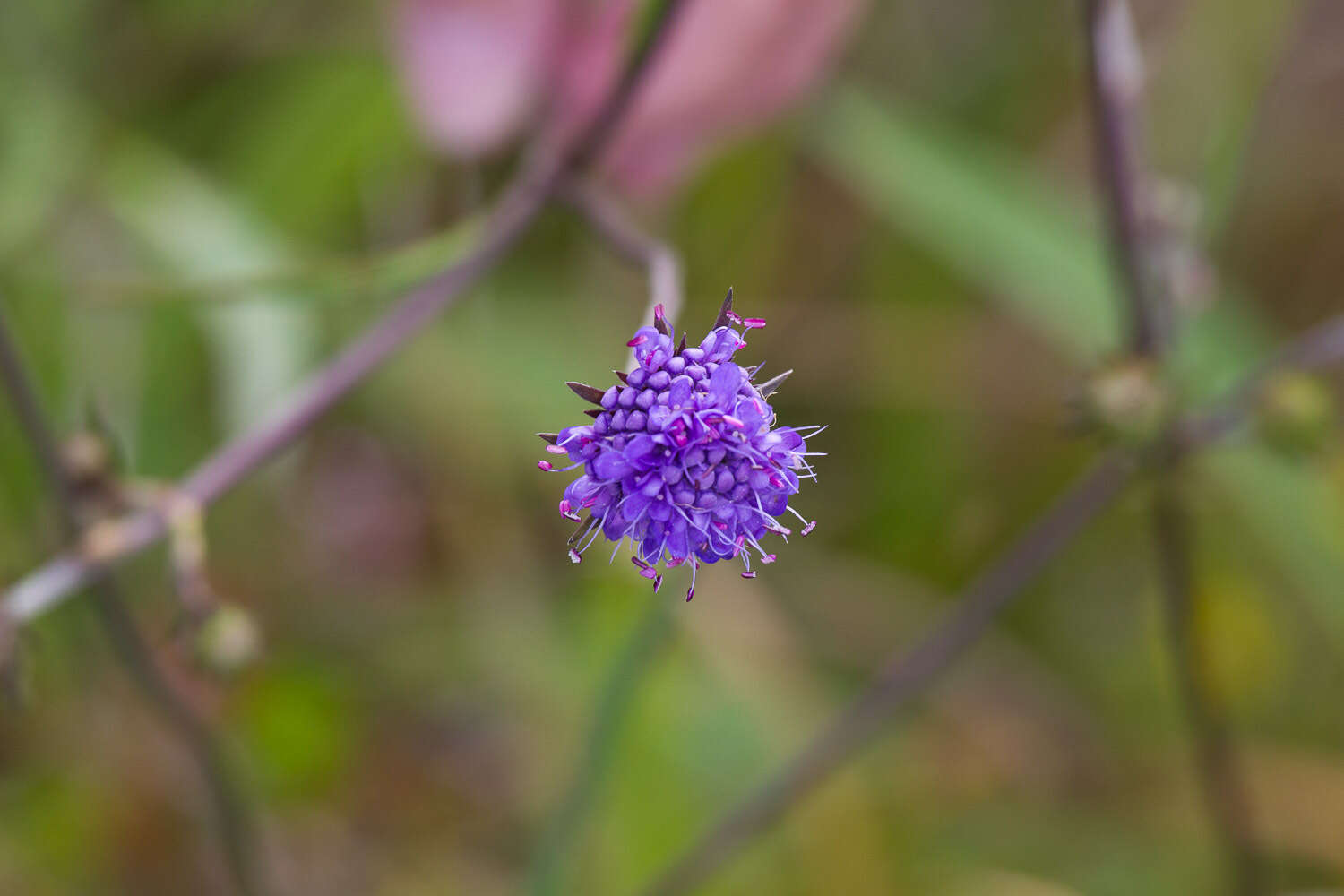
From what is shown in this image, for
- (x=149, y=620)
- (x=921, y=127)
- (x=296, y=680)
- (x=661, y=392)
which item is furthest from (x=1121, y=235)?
(x=149, y=620)

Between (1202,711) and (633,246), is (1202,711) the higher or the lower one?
the higher one

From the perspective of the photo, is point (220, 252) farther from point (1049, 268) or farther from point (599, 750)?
point (1049, 268)

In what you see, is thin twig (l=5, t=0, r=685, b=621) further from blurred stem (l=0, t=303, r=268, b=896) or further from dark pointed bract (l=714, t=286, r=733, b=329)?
dark pointed bract (l=714, t=286, r=733, b=329)

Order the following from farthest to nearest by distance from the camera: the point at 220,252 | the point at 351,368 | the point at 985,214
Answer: the point at 985,214 → the point at 220,252 → the point at 351,368

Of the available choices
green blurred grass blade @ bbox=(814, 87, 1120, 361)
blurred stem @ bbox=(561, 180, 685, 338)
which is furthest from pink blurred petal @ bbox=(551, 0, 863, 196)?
green blurred grass blade @ bbox=(814, 87, 1120, 361)

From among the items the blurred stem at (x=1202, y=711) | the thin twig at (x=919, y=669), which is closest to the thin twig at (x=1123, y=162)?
the thin twig at (x=919, y=669)

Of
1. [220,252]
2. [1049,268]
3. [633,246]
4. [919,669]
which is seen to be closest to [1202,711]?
[919,669]
